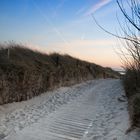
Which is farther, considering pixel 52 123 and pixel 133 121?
pixel 52 123

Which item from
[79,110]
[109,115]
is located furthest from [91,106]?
[109,115]

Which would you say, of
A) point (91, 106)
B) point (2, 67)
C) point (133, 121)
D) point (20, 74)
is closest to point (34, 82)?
point (20, 74)

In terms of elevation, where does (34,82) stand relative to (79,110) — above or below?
above

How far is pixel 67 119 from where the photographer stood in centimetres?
878

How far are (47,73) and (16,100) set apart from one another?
5.24m

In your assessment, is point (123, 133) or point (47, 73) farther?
point (47, 73)

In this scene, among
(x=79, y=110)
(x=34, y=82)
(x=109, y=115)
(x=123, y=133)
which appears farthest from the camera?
(x=34, y=82)

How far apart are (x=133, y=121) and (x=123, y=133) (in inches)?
17.7

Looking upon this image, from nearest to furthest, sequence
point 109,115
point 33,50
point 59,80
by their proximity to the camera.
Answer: point 109,115 < point 59,80 < point 33,50

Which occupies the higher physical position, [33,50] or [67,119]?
[33,50]

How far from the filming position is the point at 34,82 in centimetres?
1424

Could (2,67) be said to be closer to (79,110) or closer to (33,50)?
(79,110)

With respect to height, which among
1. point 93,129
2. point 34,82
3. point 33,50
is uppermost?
point 33,50

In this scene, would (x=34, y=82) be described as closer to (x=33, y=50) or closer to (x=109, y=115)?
(x=109, y=115)
